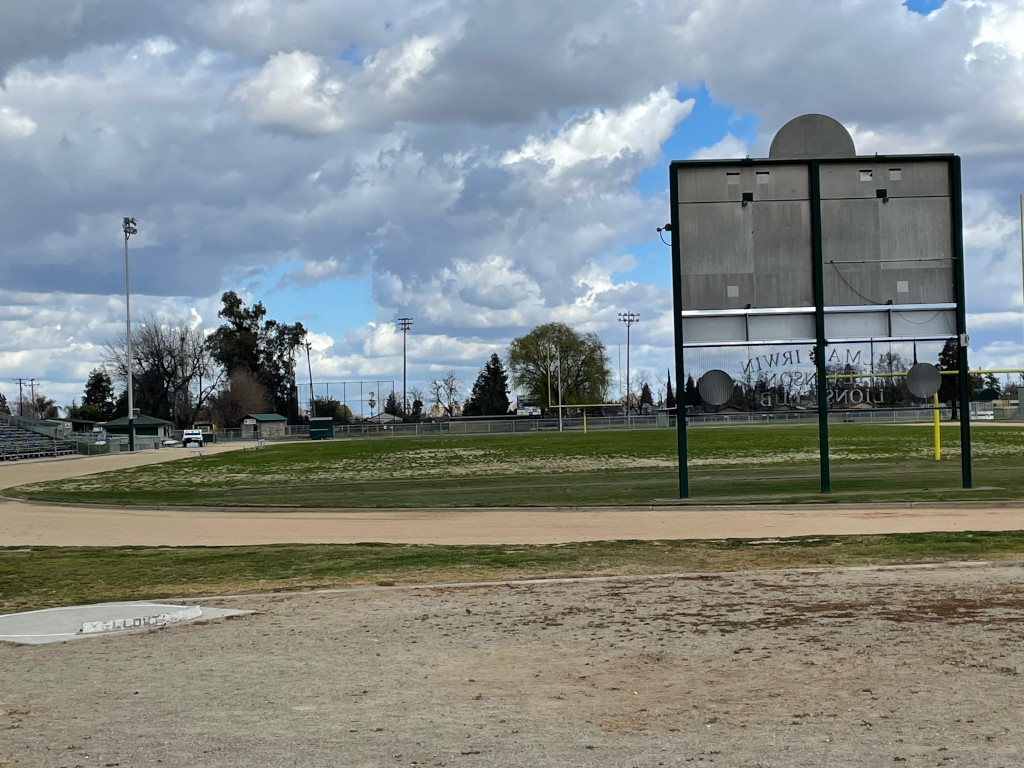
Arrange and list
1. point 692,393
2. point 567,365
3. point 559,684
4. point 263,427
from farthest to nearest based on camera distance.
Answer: point 567,365 < point 263,427 < point 692,393 < point 559,684

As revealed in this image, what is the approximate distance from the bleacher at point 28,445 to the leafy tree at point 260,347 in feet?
200

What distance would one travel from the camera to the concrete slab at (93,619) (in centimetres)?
970

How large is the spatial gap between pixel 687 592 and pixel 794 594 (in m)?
1.09

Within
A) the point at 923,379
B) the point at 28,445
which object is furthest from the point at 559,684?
the point at 28,445

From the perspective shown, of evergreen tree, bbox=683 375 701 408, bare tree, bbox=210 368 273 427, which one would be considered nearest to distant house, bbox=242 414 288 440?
bare tree, bbox=210 368 273 427

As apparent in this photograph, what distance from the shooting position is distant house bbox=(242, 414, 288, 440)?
11069cm

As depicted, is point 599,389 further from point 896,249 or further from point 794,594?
point 794,594

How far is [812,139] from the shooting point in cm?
2445

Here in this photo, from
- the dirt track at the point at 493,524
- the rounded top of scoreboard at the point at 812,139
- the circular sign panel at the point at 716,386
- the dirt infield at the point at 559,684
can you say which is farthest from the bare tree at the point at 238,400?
the dirt infield at the point at 559,684

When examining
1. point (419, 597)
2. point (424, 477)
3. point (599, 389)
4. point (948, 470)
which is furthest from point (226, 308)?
point (419, 597)

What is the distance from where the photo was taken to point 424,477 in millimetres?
40344

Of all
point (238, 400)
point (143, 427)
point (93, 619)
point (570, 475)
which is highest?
point (238, 400)

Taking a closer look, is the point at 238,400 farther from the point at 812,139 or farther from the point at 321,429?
the point at 812,139

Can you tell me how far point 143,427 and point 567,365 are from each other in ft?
180
